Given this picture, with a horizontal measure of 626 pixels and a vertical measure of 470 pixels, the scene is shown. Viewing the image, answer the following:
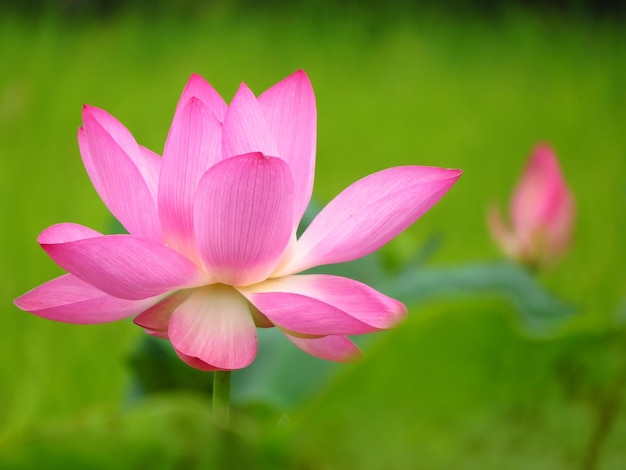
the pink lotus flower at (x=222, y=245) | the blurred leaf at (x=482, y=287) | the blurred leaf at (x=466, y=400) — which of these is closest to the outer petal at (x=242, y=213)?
the pink lotus flower at (x=222, y=245)

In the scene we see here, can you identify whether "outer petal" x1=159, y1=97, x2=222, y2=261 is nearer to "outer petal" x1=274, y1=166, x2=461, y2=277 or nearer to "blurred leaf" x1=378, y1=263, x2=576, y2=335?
"outer petal" x1=274, y1=166, x2=461, y2=277

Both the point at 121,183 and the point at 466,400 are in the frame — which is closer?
the point at 466,400

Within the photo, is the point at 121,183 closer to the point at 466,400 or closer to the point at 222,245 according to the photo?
the point at 222,245

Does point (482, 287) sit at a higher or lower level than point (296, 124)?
lower

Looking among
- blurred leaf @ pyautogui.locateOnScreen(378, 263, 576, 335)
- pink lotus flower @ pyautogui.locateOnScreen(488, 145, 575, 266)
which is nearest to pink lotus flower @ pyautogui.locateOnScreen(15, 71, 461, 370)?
blurred leaf @ pyautogui.locateOnScreen(378, 263, 576, 335)

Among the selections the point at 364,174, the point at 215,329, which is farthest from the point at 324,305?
the point at 364,174

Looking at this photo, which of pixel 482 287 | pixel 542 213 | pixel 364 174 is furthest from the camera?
pixel 364 174
